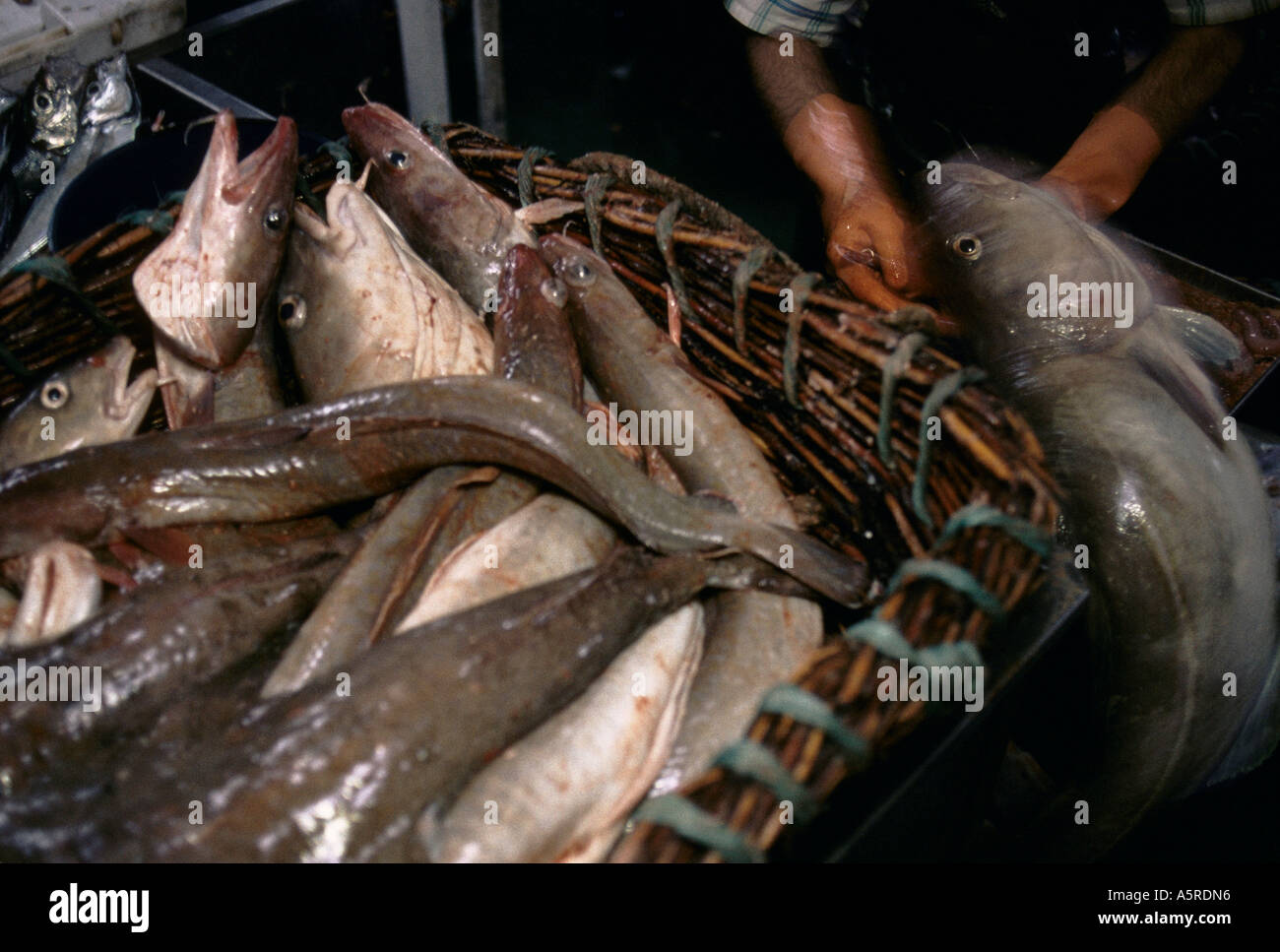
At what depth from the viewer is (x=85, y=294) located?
2.10 metres

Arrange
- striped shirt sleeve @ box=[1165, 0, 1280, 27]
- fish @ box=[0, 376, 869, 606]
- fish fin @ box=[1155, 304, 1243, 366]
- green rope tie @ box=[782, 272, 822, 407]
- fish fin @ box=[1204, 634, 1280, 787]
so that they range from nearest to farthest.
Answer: fish @ box=[0, 376, 869, 606] → green rope tie @ box=[782, 272, 822, 407] → fish fin @ box=[1204, 634, 1280, 787] → fish fin @ box=[1155, 304, 1243, 366] → striped shirt sleeve @ box=[1165, 0, 1280, 27]

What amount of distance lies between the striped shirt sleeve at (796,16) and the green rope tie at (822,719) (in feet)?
9.89

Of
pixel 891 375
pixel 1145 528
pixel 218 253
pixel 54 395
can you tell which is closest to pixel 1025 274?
pixel 1145 528

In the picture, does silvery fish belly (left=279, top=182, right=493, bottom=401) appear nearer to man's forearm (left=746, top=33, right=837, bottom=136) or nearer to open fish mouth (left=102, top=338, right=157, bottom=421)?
open fish mouth (left=102, top=338, right=157, bottom=421)

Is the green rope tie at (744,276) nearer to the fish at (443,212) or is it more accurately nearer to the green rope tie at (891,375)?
the green rope tie at (891,375)

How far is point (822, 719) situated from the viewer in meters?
1.12

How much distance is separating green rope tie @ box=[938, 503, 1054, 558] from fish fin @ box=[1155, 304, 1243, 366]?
1.28 metres

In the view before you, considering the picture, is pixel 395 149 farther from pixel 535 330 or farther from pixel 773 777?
pixel 773 777

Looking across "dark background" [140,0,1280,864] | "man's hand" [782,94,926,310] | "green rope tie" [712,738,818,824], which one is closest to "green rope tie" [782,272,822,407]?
"man's hand" [782,94,926,310]

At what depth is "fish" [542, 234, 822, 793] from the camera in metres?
1.52

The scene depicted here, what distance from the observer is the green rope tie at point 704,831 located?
104 cm

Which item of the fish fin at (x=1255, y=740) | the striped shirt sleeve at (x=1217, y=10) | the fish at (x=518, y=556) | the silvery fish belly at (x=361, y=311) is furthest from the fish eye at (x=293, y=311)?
the striped shirt sleeve at (x=1217, y=10)

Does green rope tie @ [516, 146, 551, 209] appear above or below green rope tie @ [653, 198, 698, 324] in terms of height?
above
